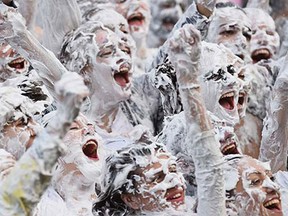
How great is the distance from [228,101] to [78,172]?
0.98 meters

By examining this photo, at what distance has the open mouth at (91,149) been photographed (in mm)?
4926

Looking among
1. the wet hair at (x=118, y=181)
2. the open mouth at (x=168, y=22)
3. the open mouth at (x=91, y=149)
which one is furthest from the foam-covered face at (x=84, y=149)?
the open mouth at (x=168, y=22)

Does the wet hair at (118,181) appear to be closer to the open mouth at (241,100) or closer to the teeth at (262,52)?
the open mouth at (241,100)

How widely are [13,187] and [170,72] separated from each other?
2.12m

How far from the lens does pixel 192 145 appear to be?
13.4ft

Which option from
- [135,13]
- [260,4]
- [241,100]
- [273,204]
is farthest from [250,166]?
[260,4]

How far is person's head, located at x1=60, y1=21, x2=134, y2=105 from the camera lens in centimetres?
562

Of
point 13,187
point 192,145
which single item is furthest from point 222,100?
point 13,187

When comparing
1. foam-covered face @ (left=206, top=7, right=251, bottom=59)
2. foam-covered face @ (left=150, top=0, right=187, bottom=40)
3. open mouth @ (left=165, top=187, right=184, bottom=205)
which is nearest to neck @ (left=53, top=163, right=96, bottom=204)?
open mouth @ (left=165, top=187, right=184, bottom=205)

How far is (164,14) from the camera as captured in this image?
24.9 feet

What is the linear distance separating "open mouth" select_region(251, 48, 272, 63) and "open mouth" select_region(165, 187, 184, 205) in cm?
227

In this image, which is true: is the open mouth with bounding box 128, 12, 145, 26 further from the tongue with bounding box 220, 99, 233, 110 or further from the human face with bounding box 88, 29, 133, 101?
the tongue with bounding box 220, 99, 233, 110

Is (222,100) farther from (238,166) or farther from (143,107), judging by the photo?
(238,166)

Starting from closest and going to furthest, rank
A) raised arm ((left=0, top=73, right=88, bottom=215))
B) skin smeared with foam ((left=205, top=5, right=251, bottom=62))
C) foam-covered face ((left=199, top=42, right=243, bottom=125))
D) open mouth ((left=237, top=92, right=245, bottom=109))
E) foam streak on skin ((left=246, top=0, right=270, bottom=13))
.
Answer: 1. raised arm ((left=0, top=73, right=88, bottom=215))
2. foam-covered face ((left=199, top=42, right=243, bottom=125))
3. open mouth ((left=237, top=92, right=245, bottom=109))
4. skin smeared with foam ((left=205, top=5, right=251, bottom=62))
5. foam streak on skin ((left=246, top=0, right=270, bottom=13))
